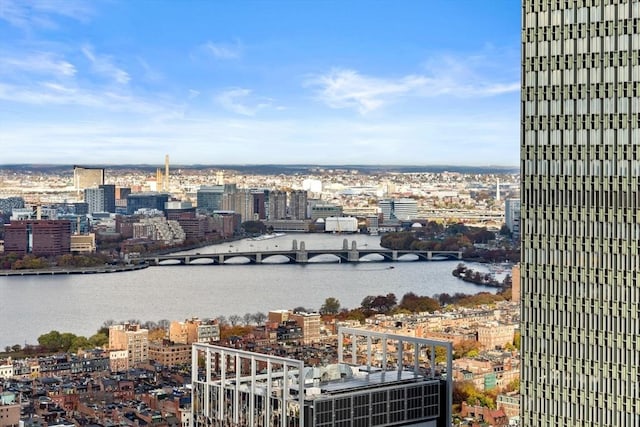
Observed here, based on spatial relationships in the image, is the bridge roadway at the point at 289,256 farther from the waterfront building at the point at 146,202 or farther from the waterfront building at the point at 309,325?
the waterfront building at the point at 309,325

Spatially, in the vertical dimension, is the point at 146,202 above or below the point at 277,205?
above

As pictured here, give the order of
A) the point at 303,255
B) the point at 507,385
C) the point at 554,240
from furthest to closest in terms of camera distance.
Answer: the point at 303,255 → the point at 507,385 → the point at 554,240

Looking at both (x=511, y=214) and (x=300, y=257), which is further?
(x=511, y=214)

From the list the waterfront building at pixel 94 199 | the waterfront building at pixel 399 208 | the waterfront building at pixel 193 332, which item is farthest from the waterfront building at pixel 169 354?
the waterfront building at pixel 399 208

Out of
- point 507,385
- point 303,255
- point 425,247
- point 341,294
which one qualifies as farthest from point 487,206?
point 507,385

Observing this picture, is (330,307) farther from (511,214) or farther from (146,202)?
(146,202)

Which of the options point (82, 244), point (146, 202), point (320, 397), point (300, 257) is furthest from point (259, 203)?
point (320, 397)

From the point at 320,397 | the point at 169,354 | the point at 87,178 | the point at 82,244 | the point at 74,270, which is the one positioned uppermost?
the point at 87,178

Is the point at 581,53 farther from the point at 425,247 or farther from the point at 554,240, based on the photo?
the point at 425,247
